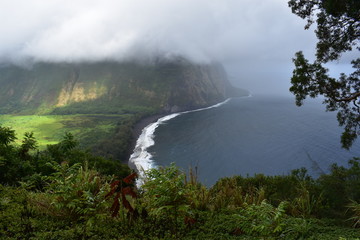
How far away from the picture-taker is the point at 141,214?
198 inches

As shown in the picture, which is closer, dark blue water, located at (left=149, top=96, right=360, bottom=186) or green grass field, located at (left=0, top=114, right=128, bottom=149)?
dark blue water, located at (left=149, top=96, right=360, bottom=186)

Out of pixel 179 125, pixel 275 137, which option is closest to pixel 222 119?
pixel 179 125

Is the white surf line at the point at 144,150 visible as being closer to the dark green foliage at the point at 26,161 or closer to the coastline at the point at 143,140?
the coastline at the point at 143,140

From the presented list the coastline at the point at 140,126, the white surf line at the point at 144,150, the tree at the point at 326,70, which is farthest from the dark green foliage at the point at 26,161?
the coastline at the point at 140,126

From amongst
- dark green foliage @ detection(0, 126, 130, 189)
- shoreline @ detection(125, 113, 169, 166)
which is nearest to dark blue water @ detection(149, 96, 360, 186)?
shoreline @ detection(125, 113, 169, 166)

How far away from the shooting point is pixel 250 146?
99375mm

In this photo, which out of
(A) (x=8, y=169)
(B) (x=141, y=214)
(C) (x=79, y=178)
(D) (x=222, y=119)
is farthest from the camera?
(D) (x=222, y=119)

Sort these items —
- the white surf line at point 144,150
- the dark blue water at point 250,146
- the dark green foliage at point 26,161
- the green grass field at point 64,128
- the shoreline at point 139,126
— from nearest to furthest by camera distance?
the dark green foliage at point 26,161 < the dark blue water at point 250,146 < the white surf line at point 144,150 < the shoreline at point 139,126 < the green grass field at point 64,128

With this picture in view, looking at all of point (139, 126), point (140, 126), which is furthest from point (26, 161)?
point (140, 126)

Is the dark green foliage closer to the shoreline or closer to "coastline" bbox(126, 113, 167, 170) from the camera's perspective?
the shoreline

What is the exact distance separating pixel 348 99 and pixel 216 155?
78.5 metres

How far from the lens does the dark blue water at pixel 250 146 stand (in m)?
75.4

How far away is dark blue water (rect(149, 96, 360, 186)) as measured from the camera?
75.4 metres

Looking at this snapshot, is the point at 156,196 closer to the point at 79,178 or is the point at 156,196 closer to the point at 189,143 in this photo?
the point at 79,178
